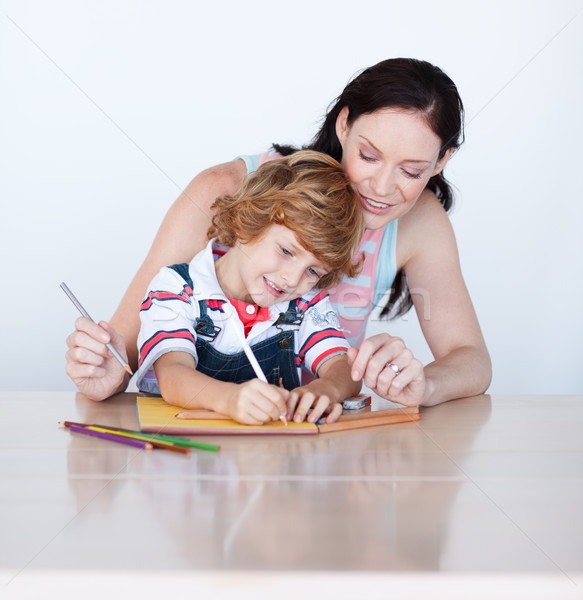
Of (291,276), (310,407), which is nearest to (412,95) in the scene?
(291,276)

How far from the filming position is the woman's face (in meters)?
1.43

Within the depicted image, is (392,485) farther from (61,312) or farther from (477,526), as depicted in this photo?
(61,312)

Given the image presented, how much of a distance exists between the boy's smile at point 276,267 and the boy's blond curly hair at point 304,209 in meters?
0.02

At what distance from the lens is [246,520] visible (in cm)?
65

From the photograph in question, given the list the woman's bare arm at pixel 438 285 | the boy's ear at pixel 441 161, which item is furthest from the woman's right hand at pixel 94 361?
the boy's ear at pixel 441 161

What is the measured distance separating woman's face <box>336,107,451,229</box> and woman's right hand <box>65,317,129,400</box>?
603 mm

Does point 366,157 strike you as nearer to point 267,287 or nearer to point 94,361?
point 267,287

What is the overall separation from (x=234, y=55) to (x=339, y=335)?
170cm

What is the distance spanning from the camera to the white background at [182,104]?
2.79 metres

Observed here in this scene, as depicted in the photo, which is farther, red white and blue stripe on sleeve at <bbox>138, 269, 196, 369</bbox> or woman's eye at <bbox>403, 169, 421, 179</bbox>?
woman's eye at <bbox>403, 169, 421, 179</bbox>

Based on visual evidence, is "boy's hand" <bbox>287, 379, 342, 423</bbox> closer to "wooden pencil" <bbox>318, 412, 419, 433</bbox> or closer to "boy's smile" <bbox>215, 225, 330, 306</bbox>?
"wooden pencil" <bbox>318, 412, 419, 433</bbox>

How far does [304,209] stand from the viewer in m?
1.43

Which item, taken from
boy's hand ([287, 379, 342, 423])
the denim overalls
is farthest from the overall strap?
boy's hand ([287, 379, 342, 423])

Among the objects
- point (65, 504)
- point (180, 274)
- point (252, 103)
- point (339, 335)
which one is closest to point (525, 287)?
point (252, 103)
